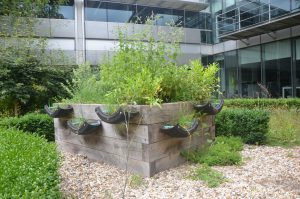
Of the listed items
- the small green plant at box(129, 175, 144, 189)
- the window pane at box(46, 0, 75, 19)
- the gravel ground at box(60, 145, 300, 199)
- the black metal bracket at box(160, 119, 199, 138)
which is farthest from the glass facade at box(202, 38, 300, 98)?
the window pane at box(46, 0, 75, 19)

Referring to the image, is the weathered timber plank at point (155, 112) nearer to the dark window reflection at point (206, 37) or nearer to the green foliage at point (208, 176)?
the green foliage at point (208, 176)

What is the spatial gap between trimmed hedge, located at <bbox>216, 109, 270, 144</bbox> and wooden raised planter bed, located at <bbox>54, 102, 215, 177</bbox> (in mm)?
970

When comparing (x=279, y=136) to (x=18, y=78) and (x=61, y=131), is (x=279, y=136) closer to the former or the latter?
(x=61, y=131)

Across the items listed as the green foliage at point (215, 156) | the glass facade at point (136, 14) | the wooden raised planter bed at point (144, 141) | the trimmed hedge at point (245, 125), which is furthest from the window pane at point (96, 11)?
the green foliage at point (215, 156)

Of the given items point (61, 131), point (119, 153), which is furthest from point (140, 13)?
point (119, 153)

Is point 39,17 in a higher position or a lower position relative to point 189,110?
higher

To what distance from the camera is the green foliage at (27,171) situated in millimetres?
2010

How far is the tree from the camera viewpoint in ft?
31.8

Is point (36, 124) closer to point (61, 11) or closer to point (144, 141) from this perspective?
point (144, 141)

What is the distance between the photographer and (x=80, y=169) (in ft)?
14.6

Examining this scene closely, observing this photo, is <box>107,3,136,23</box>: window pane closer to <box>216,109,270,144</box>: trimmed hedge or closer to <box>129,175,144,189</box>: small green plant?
<box>216,109,270,144</box>: trimmed hedge

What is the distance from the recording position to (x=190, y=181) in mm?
3676

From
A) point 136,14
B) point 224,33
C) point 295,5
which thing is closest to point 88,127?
point 295,5

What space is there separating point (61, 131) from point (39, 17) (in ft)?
34.9
